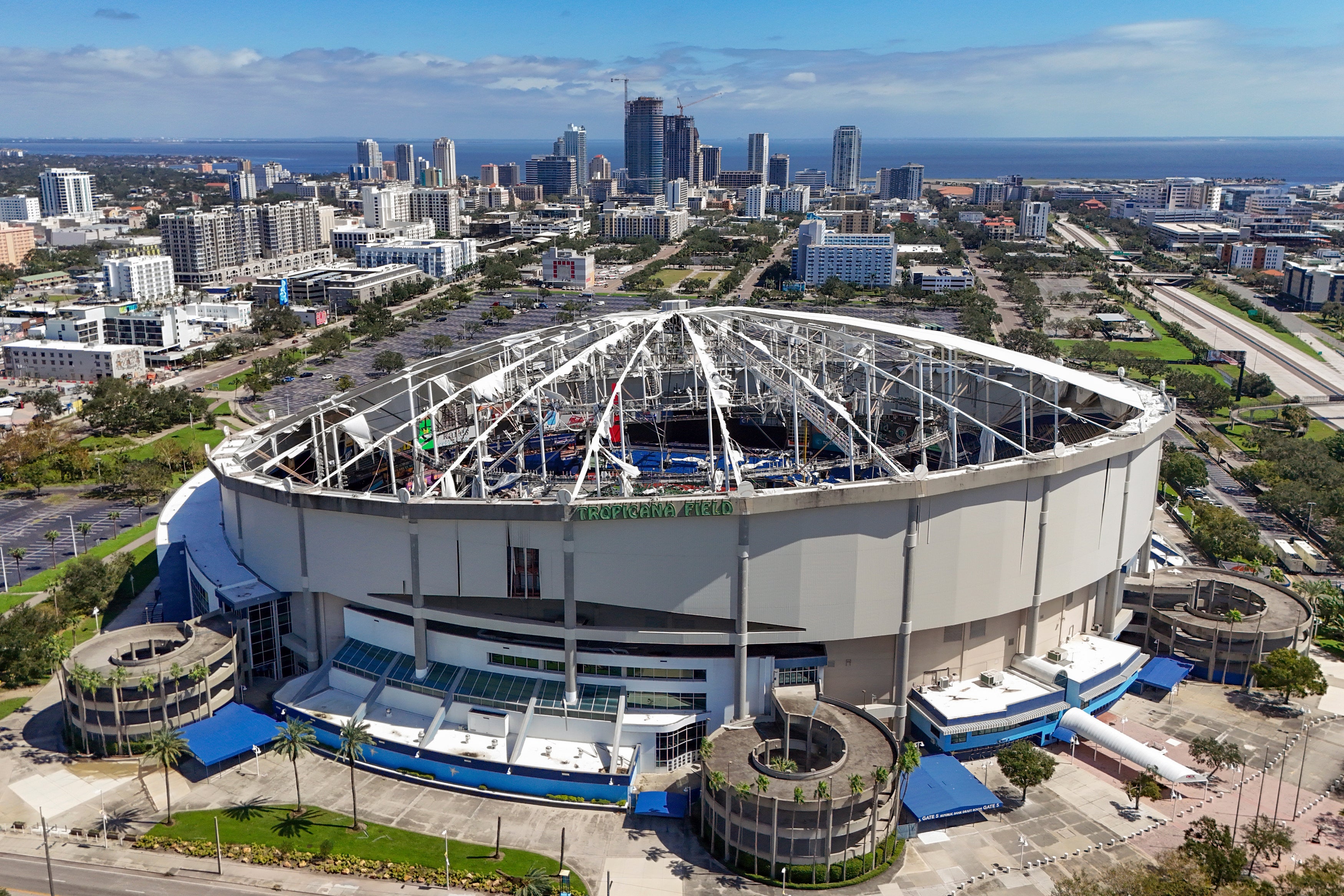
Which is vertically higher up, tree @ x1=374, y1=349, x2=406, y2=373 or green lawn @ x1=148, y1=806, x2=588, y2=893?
tree @ x1=374, y1=349, x2=406, y2=373

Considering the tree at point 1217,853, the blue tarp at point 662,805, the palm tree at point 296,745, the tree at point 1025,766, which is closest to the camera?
the tree at point 1217,853

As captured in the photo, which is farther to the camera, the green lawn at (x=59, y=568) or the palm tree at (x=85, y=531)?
the palm tree at (x=85, y=531)

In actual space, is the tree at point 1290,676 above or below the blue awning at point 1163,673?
above

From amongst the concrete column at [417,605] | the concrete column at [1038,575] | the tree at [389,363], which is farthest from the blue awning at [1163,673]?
the tree at [389,363]

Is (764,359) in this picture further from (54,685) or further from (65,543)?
(65,543)

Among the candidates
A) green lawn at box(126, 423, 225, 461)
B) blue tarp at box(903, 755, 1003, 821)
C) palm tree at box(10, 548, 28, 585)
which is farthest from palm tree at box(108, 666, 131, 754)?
green lawn at box(126, 423, 225, 461)

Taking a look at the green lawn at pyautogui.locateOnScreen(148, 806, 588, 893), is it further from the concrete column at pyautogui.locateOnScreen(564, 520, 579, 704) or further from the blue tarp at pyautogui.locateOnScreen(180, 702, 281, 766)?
the concrete column at pyautogui.locateOnScreen(564, 520, 579, 704)

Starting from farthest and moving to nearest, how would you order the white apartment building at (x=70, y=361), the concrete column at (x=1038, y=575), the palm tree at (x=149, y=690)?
the white apartment building at (x=70, y=361)
the concrete column at (x=1038, y=575)
the palm tree at (x=149, y=690)

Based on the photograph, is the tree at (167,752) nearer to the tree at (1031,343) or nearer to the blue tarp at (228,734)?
the blue tarp at (228,734)
